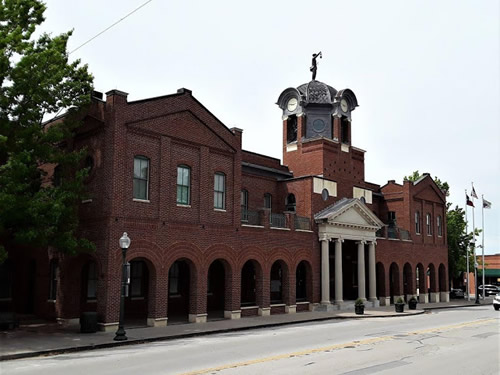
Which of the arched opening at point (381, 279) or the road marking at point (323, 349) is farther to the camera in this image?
the arched opening at point (381, 279)

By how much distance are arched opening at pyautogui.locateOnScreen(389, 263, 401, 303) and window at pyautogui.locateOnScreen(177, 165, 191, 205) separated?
2207 centimetres

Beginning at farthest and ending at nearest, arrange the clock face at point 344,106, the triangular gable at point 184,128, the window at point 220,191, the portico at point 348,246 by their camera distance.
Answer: the clock face at point 344,106, the portico at point 348,246, the window at point 220,191, the triangular gable at point 184,128

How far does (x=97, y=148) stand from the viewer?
22.5 metres

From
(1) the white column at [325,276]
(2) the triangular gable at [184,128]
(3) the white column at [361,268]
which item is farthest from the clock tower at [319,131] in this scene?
(2) the triangular gable at [184,128]

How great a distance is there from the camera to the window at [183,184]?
2442 cm

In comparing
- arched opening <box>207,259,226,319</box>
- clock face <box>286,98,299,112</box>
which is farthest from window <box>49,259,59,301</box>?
clock face <box>286,98,299,112</box>

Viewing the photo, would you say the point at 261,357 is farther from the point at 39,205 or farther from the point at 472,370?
the point at 39,205

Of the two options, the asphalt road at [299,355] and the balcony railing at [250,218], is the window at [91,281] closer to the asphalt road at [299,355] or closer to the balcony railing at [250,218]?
the asphalt road at [299,355]

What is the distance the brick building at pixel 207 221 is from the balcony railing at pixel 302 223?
9 centimetres

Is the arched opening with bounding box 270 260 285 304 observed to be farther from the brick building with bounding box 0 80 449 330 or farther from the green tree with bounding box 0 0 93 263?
the green tree with bounding box 0 0 93 263

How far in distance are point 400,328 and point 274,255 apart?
856cm

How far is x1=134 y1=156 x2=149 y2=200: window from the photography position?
74.5 feet

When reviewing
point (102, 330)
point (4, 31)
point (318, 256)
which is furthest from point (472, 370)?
point (318, 256)

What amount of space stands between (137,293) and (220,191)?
6649 millimetres
